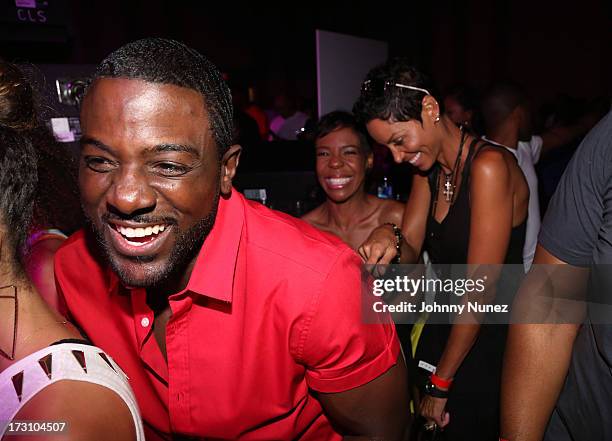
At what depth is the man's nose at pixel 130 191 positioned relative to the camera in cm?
95

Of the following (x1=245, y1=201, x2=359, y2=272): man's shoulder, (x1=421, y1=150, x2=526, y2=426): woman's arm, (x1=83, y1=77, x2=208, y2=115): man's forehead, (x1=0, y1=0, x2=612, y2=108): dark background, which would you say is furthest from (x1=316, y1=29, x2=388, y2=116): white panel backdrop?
(x1=0, y1=0, x2=612, y2=108): dark background

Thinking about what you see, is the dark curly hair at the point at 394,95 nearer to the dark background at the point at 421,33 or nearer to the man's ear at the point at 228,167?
the man's ear at the point at 228,167

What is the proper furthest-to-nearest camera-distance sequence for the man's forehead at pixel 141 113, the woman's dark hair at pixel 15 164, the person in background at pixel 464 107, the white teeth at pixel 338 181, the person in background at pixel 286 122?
the person in background at pixel 286 122, the person in background at pixel 464 107, the white teeth at pixel 338 181, the man's forehead at pixel 141 113, the woman's dark hair at pixel 15 164

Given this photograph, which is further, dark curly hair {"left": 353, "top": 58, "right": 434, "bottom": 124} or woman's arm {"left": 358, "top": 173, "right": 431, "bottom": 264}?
woman's arm {"left": 358, "top": 173, "right": 431, "bottom": 264}

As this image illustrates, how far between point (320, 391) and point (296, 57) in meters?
9.99

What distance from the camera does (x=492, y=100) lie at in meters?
3.16

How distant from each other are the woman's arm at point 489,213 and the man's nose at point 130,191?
3.84 ft

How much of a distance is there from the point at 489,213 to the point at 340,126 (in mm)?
1003

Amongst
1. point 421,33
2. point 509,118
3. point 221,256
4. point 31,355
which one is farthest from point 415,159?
point 421,33

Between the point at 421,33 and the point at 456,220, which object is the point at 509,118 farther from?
the point at 421,33

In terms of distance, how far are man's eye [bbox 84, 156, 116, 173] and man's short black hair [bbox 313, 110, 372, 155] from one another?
5.26 feet

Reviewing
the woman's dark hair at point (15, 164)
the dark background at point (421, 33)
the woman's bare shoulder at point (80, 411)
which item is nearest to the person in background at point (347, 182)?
the woman's dark hair at point (15, 164)

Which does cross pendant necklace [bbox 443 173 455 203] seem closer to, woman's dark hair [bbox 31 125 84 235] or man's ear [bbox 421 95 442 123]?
man's ear [bbox 421 95 442 123]

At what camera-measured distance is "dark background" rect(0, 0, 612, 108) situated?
748cm
